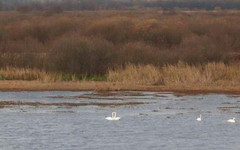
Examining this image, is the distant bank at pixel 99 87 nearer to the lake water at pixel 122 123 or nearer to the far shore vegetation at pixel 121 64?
the far shore vegetation at pixel 121 64

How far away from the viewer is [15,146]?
722 inches

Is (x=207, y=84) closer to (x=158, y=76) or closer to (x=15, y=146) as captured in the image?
(x=158, y=76)

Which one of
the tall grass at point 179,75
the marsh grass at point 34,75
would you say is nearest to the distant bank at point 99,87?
the tall grass at point 179,75

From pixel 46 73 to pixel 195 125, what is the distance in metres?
13.8

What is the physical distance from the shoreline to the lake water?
3.12 ft

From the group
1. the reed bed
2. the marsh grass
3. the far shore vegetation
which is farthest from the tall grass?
the reed bed

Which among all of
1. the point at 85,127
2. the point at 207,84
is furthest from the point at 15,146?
the point at 207,84

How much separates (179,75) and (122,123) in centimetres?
1046

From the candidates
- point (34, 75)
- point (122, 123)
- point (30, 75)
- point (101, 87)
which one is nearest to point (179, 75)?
point (101, 87)

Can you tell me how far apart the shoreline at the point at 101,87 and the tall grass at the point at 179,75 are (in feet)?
2.03

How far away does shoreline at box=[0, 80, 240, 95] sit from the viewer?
30734mm

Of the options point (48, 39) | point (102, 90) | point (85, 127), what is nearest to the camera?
point (85, 127)

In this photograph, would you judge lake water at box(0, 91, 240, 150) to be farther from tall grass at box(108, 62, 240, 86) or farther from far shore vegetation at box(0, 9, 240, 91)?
far shore vegetation at box(0, 9, 240, 91)

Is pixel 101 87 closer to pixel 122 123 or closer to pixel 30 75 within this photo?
pixel 30 75
